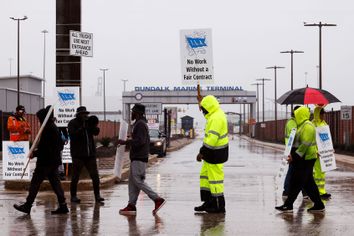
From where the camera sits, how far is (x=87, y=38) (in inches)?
627

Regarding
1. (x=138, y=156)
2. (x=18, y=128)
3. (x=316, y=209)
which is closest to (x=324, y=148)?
(x=316, y=209)

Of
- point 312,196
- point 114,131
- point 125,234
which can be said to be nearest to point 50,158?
point 125,234

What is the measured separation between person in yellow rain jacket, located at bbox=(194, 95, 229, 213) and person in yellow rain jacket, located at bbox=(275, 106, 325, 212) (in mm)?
1221

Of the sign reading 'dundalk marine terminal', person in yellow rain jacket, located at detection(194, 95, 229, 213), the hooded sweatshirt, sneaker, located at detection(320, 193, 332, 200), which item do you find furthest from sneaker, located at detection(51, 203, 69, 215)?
sneaker, located at detection(320, 193, 332, 200)

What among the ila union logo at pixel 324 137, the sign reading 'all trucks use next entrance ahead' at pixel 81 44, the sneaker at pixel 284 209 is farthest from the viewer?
the sign reading 'all trucks use next entrance ahead' at pixel 81 44

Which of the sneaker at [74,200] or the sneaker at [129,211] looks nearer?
the sneaker at [129,211]

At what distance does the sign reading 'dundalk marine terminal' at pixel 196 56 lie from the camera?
45.2ft

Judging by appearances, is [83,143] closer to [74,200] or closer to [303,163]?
[74,200]

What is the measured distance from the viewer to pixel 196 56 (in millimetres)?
13922

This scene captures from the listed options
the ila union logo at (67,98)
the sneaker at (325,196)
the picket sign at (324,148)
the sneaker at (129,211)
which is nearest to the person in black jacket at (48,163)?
the sneaker at (129,211)

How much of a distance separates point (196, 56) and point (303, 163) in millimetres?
Result: 3121

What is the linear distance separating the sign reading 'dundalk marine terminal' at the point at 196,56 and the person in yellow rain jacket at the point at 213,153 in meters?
2.25

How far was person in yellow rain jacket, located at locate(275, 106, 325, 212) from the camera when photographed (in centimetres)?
1210

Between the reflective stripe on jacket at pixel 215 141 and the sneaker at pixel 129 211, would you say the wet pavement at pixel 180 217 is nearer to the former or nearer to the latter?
the sneaker at pixel 129 211
